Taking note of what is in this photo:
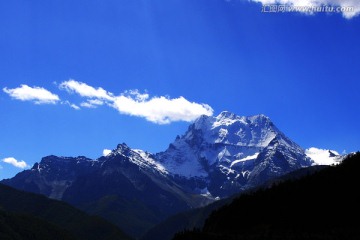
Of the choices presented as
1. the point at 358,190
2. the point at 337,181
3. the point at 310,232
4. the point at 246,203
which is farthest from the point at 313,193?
the point at 310,232

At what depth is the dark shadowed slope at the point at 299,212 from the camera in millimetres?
101500

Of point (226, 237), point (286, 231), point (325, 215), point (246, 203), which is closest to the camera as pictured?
point (226, 237)

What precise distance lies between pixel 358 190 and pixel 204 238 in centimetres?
4206

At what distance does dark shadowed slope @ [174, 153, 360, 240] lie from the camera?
10150 centimetres

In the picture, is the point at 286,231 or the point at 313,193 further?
the point at 313,193

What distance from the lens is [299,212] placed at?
399 ft

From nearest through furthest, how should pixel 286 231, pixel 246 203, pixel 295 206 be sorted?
pixel 286 231, pixel 295 206, pixel 246 203

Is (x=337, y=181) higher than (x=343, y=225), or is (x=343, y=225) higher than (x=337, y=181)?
(x=337, y=181)

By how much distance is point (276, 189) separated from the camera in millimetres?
151500

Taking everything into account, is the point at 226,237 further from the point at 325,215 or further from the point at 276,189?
the point at 276,189

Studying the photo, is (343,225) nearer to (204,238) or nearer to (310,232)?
(310,232)

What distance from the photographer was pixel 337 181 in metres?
132

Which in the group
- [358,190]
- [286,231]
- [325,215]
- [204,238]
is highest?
[358,190]

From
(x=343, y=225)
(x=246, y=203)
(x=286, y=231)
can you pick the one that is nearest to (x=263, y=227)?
(x=286, y=231)
